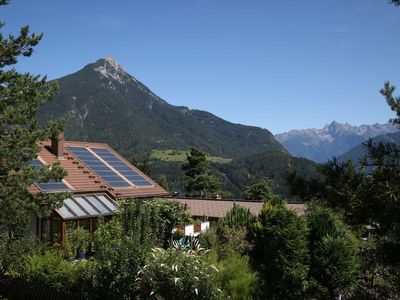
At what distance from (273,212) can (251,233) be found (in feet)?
7.35

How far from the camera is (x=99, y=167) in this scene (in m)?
28.4

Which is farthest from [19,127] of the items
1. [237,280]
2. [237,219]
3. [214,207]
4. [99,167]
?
[214,207]

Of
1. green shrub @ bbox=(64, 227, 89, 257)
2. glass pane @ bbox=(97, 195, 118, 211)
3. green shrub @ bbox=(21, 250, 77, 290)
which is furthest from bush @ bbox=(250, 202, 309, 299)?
glass pane @ bbox=(97, 195, 118, 211)

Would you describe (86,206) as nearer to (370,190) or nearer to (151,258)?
(151,258)

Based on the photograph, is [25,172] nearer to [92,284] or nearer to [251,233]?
[92,284]

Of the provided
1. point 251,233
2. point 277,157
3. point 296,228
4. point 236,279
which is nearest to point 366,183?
point 236,279

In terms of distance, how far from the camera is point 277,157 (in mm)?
179000

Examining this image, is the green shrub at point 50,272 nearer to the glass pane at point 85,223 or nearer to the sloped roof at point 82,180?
the glass pane at point 85,223

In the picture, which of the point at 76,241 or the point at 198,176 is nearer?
the point at 76,241

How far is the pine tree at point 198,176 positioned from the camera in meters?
63.2

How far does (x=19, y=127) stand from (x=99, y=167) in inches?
586

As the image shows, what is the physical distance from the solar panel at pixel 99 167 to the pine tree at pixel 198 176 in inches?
1346

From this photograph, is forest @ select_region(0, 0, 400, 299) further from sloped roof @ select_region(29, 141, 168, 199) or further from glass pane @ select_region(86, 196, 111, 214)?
sloped roof @ select_region(29, 141, 168, 199)

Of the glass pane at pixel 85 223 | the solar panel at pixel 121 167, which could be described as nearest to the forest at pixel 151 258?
the glass pane at pixel 85 223
